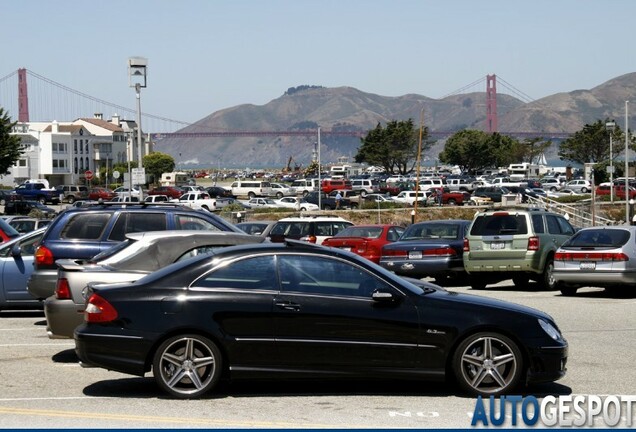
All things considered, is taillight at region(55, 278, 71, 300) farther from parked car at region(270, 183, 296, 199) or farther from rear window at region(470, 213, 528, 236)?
parked car at region(270, 183, 296, 199)

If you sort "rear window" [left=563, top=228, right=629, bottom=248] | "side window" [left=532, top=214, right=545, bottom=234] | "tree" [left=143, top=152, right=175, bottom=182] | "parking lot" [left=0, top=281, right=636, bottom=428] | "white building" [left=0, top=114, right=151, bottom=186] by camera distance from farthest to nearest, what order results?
"tree" [left=143, top=152, right=175, bottom=182] < "white building" [left=0, top=114, right=151, bottom=186] < "side window" [left=532, top=214, right=545, bottom=234] < "rear window" [left=563, top=228, right=629, bottom=248] < "parking lot" [left=0, top=281, right=636, bottom=428]

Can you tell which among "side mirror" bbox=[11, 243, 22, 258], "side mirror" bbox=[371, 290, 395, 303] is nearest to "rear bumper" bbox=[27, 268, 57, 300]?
"side mirror" bbox=[11, 243, 22, 258]

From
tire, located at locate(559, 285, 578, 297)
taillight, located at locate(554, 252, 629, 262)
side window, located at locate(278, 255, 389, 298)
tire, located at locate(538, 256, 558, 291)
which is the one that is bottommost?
tire, located at locate(559, 285, 578, 297)

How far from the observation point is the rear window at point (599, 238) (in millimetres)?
21188

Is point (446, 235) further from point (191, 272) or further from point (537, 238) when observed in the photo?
point (191, 272)

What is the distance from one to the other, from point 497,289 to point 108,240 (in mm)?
10931

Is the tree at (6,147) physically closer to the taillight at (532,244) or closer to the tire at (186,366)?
the taillight at (532,244)

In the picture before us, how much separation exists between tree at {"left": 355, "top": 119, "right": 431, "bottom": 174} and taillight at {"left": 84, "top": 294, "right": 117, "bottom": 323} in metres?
123

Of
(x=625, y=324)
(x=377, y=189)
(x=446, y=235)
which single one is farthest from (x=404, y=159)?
(x=625, y=324)

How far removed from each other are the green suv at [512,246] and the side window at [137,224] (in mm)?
9128

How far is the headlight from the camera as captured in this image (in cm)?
1023

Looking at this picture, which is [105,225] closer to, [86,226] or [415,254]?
[86,226]

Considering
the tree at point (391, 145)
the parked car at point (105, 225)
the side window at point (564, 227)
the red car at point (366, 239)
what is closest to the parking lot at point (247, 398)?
the parked car at point (105, 225)

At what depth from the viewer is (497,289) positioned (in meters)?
24.0
